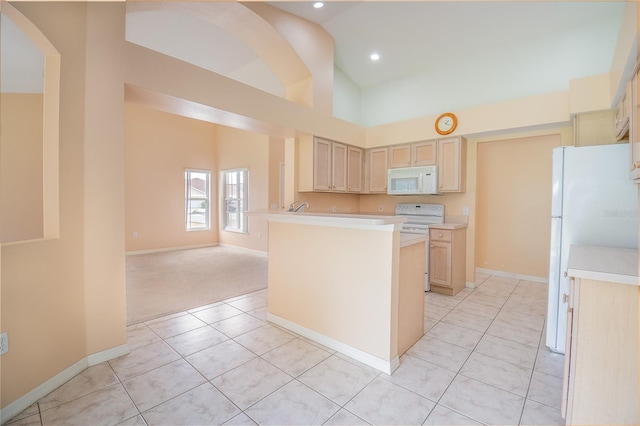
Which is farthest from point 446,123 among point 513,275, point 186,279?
point 186,279

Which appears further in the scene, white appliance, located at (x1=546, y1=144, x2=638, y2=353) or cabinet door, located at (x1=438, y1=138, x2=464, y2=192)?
cabinet door, located at (x1=438, y1=138, x2=464, y2=192)

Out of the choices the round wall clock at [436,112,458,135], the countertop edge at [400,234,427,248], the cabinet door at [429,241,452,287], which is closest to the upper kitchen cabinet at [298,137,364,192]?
the round wall clock at [436,112,458,135]

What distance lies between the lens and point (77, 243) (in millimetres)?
2039

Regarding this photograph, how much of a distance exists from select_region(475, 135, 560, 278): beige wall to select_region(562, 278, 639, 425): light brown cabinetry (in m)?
3.60

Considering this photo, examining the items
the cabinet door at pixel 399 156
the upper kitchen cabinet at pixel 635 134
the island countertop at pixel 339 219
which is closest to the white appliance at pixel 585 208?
the upper kitchen cabinet at pixel 635 134

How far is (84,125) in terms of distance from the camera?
205cm

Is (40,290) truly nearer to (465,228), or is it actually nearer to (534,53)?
(465,228)

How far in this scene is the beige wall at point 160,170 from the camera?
20.5 ft

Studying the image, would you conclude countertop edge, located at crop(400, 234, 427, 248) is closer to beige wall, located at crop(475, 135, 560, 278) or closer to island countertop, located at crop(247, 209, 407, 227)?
island countertop, located at crop(247, 209, 407, 227)

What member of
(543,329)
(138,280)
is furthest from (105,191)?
(543,329)

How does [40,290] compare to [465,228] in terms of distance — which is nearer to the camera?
[40,290]

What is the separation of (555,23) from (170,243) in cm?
807

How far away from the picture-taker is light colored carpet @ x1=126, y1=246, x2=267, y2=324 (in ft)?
11.3

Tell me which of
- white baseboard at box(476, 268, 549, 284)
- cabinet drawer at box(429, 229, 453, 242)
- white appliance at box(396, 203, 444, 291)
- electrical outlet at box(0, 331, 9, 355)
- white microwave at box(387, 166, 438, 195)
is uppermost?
white microwave at box(387, 166, 438, 195)
